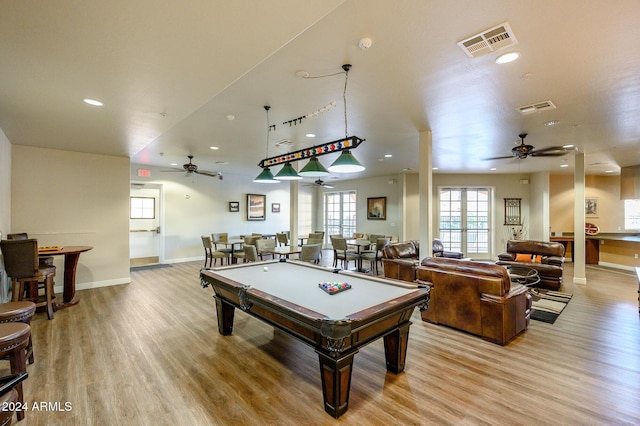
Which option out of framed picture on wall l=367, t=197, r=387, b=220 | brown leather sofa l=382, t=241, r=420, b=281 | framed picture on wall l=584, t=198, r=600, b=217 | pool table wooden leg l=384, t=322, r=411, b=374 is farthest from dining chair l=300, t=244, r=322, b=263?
framed picture on wall l=584, t=198, r=600, b=217

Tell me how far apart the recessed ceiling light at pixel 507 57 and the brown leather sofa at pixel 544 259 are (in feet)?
15.3

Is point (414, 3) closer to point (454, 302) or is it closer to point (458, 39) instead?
point (458, 39)

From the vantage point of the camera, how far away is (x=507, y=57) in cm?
251

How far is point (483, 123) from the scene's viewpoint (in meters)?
4.41

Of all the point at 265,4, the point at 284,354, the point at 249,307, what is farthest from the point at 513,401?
the point at 265,4

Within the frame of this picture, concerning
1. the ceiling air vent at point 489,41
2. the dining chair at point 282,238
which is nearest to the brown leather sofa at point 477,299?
the ceiling air vent at point 489,41

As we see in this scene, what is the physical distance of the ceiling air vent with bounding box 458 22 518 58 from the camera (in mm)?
2131

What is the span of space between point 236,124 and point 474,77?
326 centimetres

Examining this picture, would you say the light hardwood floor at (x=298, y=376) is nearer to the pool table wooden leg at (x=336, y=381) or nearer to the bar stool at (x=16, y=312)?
the pool table wooden leg at (x=336, y=381)

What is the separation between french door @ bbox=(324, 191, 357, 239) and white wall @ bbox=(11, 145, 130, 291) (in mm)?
7654

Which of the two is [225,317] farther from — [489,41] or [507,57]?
[507,57]

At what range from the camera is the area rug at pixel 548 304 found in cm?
429

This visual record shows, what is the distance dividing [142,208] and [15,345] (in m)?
7.84

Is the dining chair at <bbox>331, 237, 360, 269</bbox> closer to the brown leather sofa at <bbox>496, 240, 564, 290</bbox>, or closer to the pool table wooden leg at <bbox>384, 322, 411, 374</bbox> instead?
the brown leather sofa at <bbox>496, 240, 564, 290</bbox>
